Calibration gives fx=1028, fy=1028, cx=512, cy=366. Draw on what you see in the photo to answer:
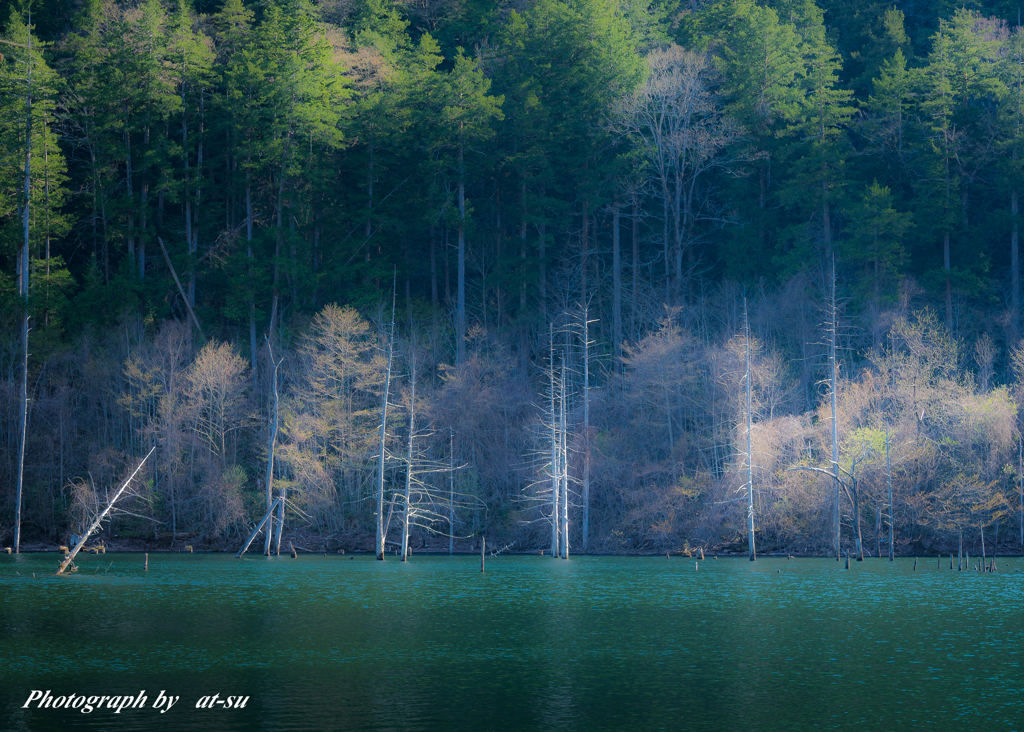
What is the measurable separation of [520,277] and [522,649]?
43020 mm

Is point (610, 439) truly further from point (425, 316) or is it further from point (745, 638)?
point (745, 638)

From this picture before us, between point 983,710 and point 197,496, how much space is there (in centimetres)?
4755

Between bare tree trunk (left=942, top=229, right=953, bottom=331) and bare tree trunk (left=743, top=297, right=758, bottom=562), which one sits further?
bare tree trunk (left=942, top=229, right=953, bottom=331)

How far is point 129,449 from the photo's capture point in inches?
2413

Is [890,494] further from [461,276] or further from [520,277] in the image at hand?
[461,276]

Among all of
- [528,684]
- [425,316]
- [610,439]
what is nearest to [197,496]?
[425,316]

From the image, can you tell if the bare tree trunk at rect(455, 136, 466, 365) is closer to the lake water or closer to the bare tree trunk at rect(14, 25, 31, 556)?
the lake water

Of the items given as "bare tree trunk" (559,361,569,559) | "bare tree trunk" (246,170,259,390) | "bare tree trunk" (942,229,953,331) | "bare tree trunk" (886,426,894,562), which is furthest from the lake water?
"bare tree trunk" (246,170,259,390)

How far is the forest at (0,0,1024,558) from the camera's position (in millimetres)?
57594

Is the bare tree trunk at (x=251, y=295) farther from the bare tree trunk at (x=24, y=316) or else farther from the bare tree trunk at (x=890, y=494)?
the bare tree trunk at (x=890, y=494)

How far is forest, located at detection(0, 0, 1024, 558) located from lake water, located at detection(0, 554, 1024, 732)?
39.2ft

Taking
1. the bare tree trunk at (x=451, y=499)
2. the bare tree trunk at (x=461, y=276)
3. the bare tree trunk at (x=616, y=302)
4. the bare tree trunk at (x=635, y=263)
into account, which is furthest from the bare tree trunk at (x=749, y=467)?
the bare tree trunk at (x=461, y=276)

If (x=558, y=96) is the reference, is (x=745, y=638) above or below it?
below

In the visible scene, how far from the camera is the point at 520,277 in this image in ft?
224
